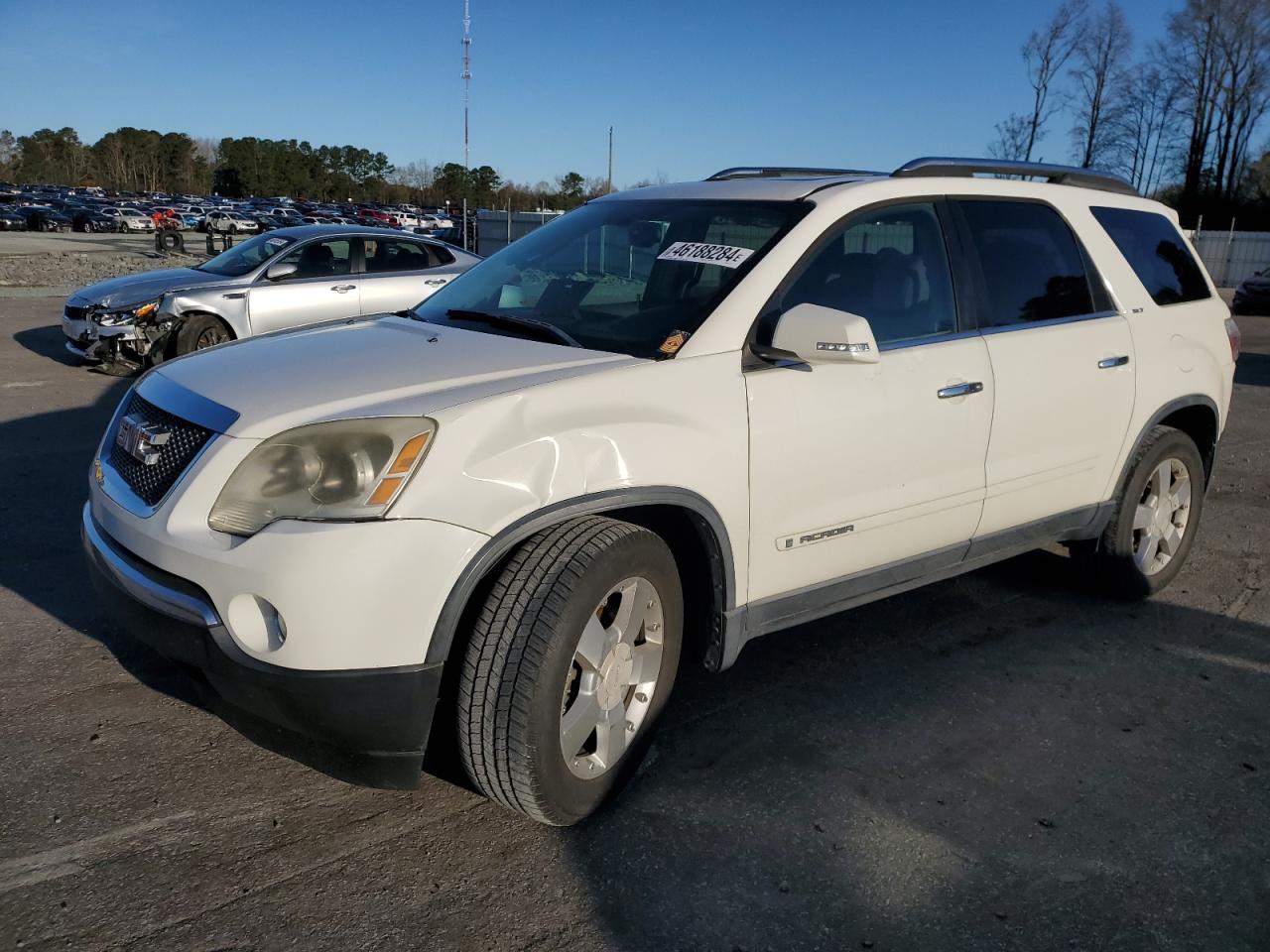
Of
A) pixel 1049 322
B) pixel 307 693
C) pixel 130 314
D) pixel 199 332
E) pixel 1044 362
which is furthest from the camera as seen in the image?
pixel 130 314

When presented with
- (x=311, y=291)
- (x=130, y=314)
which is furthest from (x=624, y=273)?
(x=130, y=314)

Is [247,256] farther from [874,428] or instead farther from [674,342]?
[874,428]

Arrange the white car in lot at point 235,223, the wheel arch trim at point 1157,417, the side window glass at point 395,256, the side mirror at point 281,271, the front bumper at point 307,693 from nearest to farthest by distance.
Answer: the front bumper at point 307,693 < the wheel arch trim at point 1157,417 < the side mirror at point 281,271 < the side window glass at point 395,256 < the white car in lot at point 235,223

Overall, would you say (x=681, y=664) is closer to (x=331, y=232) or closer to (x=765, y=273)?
(x=765, y=273)

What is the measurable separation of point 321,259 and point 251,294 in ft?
2.63

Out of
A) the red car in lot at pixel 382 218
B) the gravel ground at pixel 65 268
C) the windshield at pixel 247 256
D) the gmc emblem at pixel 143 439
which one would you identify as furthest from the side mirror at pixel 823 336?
the red car in lot at pixel 382 218

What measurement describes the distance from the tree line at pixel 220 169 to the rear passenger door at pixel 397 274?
107 m

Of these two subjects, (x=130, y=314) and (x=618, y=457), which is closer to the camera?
(x=618, y=457)

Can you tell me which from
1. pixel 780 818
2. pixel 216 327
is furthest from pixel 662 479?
pixel 216 327

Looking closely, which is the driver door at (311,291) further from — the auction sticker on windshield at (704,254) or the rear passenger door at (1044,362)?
the rear passenger door at (1044,362)

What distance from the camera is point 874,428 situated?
3414mm

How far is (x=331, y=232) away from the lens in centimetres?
1044

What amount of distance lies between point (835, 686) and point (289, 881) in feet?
6.82

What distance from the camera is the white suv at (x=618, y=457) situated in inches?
101
